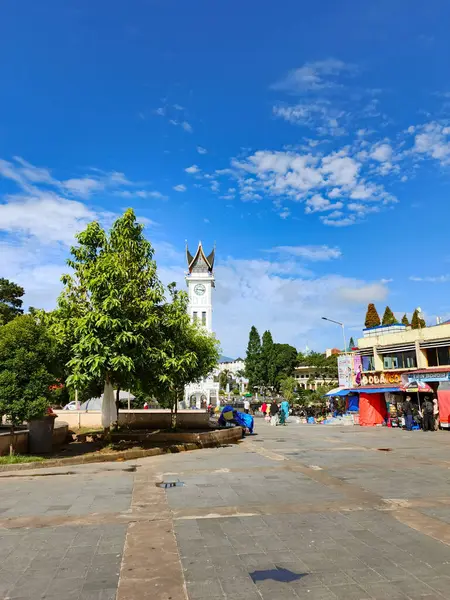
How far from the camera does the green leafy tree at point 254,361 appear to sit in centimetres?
8669

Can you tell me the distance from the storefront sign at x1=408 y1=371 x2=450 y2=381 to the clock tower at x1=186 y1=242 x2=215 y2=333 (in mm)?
56877

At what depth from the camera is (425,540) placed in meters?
5.65

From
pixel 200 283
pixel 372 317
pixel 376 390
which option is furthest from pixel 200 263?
pixel 376 390

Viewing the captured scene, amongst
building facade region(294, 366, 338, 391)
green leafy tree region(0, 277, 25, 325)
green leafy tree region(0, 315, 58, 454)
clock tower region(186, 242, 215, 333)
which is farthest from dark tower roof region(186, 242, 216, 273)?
green leafy tree region(0, 315, 58, 454)

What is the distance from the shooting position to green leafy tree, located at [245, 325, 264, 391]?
86.7 meters

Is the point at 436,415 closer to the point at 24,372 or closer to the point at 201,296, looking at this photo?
the point at 24,372

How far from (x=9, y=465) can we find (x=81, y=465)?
1833 millimetres

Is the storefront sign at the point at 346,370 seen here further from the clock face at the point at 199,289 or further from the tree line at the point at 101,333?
the clock face at the point at 199,289

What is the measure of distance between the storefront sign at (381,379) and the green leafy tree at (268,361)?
176ft

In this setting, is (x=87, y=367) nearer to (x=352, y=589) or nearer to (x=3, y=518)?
(x=3, y=518)

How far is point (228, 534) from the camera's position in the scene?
600 centimetres

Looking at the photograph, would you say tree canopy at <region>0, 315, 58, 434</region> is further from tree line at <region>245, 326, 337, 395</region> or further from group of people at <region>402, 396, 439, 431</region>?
tree line at <region>245, 326, 337, 395</region>

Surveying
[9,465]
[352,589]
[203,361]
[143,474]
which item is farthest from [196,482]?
[203,361]

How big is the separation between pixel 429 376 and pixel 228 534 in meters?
22.7
